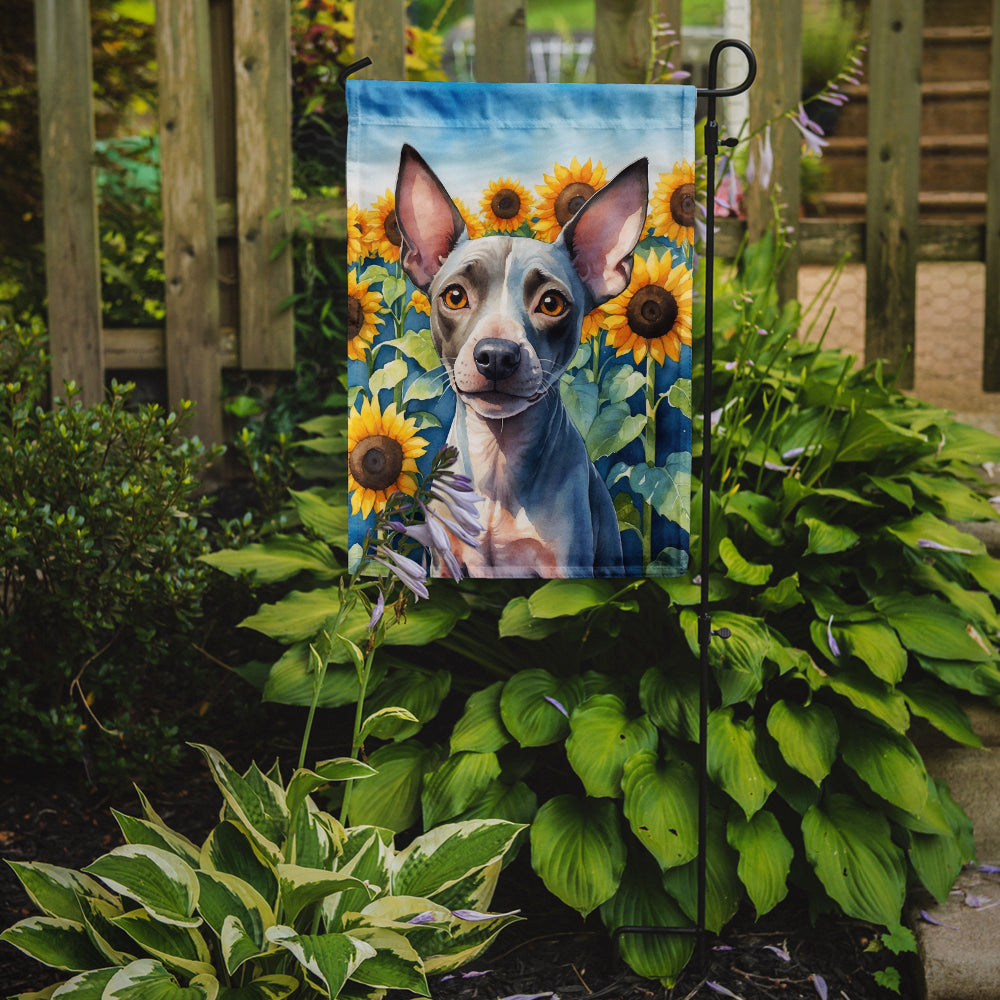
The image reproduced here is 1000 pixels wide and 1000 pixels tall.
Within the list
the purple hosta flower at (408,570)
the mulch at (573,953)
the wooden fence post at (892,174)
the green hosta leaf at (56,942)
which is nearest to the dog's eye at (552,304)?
the purple hosta flower at (408,570)

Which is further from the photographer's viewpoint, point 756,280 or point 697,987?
point 756,280

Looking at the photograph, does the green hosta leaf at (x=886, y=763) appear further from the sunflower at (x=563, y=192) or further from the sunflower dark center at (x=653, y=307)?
the sunflower at (x=563, y=192)

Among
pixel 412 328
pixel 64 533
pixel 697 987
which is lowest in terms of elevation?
pixel 697 987

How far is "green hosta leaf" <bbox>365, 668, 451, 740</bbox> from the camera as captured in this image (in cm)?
204

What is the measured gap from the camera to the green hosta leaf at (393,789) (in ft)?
6.42

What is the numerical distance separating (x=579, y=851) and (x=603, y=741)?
201 mm

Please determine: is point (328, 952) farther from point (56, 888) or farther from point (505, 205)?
point (505, 205)

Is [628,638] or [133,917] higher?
[628,638]

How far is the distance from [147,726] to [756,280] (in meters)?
1.99

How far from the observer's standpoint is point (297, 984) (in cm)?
149

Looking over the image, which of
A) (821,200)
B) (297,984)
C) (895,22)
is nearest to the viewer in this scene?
(297,984)

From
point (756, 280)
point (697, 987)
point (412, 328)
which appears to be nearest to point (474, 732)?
point (697, 987)

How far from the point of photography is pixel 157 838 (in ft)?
5.35

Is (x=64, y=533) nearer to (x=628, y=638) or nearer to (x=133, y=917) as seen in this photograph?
(x=133, y=917)
